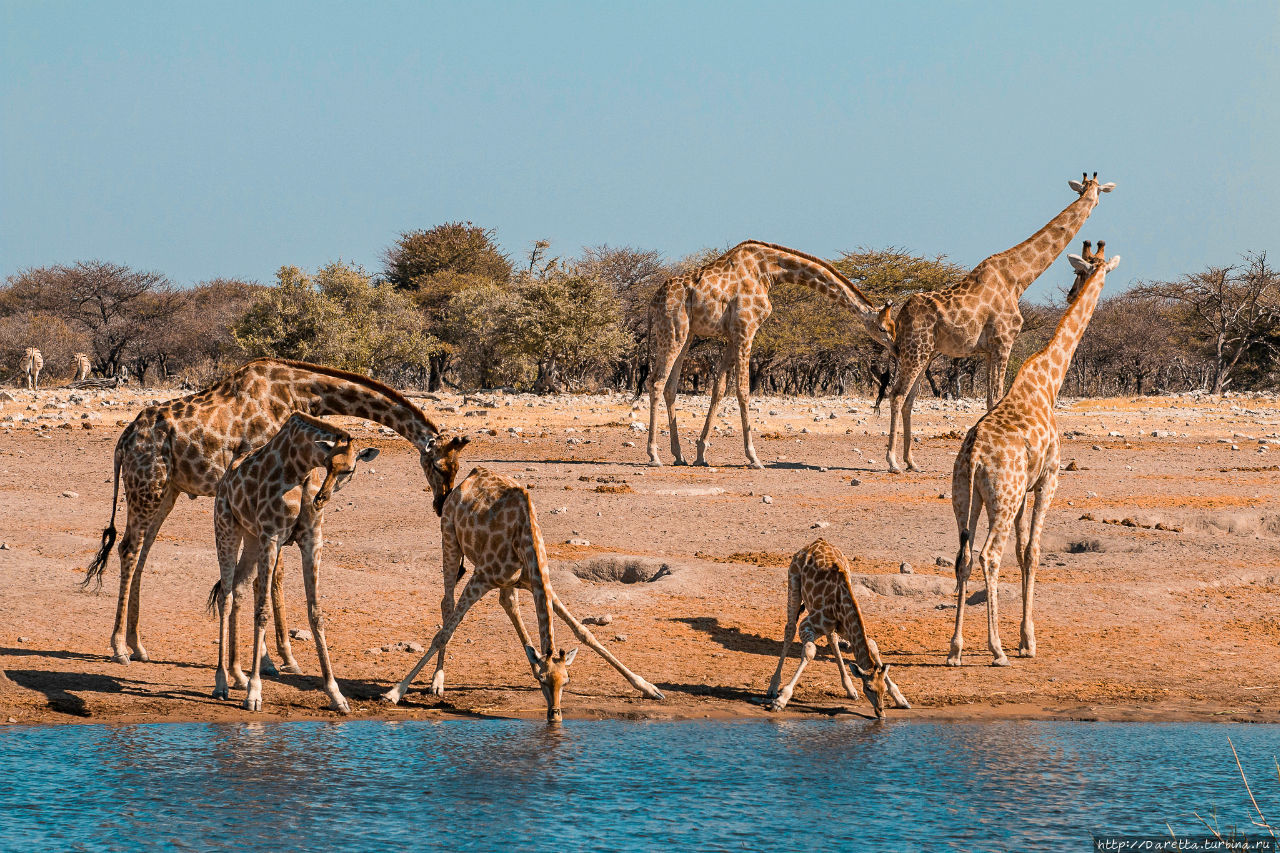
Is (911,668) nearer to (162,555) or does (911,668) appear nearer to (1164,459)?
(162,555)

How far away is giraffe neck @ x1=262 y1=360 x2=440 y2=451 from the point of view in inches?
422

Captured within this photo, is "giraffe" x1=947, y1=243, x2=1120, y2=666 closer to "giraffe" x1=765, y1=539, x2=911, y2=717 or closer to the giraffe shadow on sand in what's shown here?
"giraffe" x1=765, y1=539, x2=911, y2=717

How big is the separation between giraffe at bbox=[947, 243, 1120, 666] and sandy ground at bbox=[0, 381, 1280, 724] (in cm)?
62

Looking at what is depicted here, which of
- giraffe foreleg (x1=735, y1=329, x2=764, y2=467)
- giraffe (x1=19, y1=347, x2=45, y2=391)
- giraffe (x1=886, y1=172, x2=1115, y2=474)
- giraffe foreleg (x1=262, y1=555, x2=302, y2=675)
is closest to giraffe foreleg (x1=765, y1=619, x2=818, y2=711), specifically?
giraffe foreleg (x1=262, y1=555, x2=302, y2=675)

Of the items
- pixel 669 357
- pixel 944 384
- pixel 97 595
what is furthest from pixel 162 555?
pixel 944 384

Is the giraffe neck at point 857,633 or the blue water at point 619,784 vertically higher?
the giraffe neck at point 857,633

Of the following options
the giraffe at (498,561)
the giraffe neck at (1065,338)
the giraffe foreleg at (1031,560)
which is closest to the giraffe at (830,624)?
the giraffe at (498,561)

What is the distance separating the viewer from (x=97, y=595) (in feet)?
40.2

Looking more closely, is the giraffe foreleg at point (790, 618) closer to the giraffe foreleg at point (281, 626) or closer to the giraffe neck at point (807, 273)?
the giraffe foreleg at point (281, 626)

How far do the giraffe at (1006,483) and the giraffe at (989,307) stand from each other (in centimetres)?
742

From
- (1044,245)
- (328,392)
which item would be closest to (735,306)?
(1044,245)

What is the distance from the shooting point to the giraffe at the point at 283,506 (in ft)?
30.6

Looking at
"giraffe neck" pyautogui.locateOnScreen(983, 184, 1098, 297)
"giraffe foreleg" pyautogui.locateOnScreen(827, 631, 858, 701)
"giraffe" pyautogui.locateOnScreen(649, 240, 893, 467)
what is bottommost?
"giraffe foreleg" pyautogui.locateOnScreen(827, 631, 858, 701)

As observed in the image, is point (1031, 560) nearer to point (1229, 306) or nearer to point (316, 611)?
point (316, 611)
